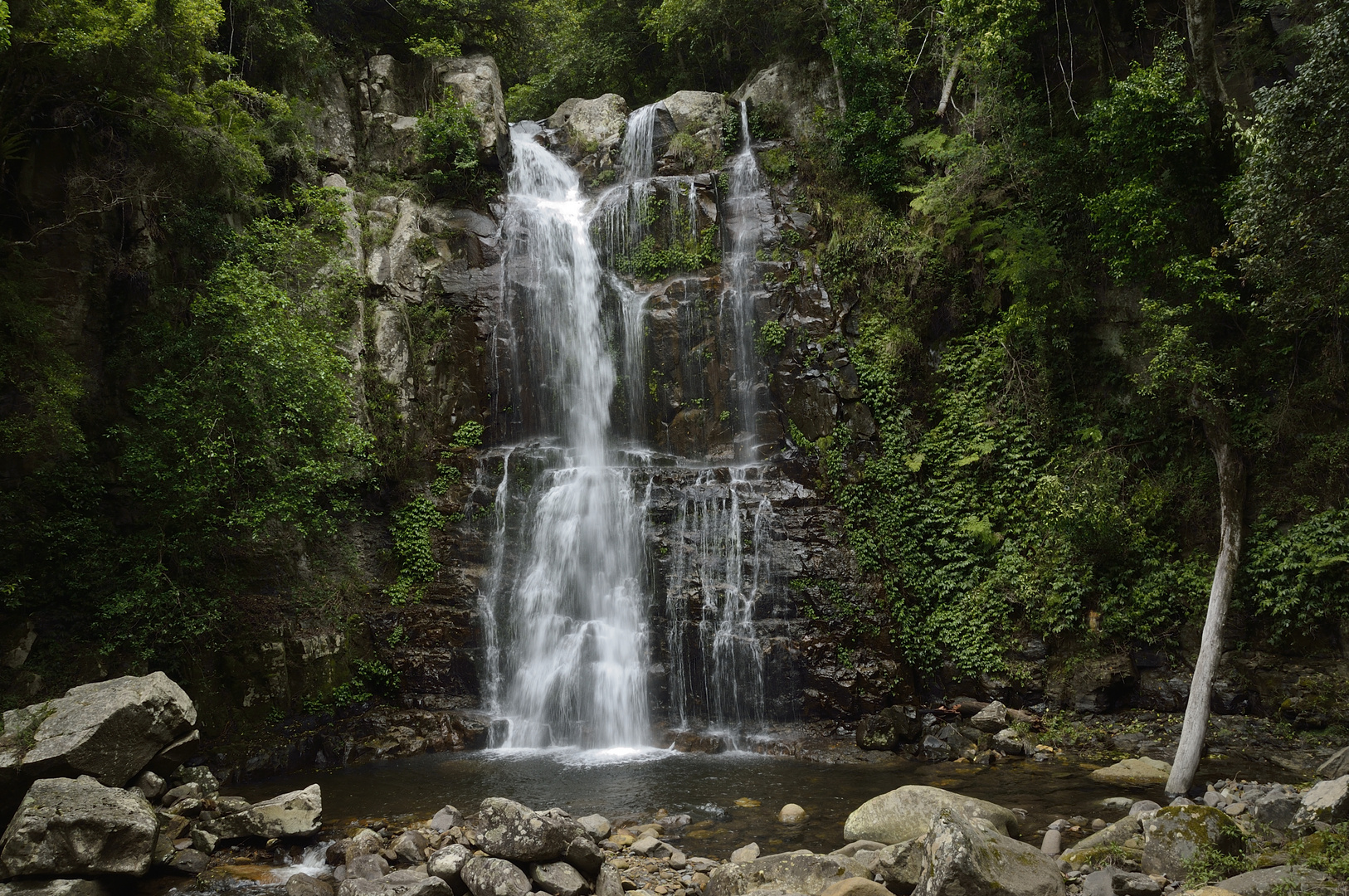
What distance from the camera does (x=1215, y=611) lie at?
29.7 ft

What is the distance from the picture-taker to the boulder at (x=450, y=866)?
687 centimetres

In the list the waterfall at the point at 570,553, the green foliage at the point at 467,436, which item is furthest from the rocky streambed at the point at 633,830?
the green foliage at the point at 467,436

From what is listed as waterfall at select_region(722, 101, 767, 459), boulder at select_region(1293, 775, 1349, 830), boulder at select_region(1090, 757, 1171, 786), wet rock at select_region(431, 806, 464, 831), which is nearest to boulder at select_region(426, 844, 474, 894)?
wet rock at select_region(431, 806, 464, 831)

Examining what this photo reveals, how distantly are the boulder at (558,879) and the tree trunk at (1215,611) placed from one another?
22.7ft

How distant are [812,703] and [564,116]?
19502 mm

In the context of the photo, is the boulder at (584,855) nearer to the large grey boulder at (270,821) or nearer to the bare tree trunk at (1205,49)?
the large grey boulder at (270,821)

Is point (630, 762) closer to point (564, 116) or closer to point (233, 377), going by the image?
point (233, 377)

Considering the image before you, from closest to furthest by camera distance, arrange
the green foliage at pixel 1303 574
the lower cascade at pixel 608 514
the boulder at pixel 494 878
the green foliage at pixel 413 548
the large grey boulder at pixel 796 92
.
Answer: the boulder at pixel 494 878
the green foliage at pixel 1303 574
the lower cascade at pixel 608 514
the green foliage at pixel 413 548
the large grey boulder at pixel 796 92

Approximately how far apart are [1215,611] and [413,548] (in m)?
13.2

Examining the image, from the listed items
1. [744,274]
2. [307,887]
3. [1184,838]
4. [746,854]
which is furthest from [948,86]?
[307,887]

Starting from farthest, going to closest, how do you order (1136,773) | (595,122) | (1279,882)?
(595,122) < (1136,773) < (1279,882)

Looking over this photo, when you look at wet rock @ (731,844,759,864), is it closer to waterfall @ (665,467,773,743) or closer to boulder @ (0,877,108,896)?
waterfall @ (665,467,773,743)

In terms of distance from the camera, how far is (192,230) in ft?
39.9

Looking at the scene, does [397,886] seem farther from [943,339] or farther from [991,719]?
[943,339]
